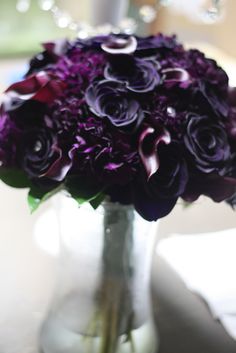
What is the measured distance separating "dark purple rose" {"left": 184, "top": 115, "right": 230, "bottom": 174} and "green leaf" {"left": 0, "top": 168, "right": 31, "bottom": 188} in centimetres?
16

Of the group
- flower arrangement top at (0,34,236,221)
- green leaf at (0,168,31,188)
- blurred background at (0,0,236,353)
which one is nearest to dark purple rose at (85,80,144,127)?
flower arrangement top at (0,34,236,221)

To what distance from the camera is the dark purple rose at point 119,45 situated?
559mm

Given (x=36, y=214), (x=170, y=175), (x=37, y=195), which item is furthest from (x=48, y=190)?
(x=36, y=214)

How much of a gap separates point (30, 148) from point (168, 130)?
0.44 ft

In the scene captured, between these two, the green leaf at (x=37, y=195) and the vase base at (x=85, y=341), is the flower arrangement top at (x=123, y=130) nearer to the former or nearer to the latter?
the green leaf at (x=37, y=195)

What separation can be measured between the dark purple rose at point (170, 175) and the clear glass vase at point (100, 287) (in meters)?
0.10

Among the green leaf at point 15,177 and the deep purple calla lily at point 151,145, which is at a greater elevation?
the deep purple calla lily at point 151,145

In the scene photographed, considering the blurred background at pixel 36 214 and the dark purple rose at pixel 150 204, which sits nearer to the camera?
the dark purple rose at pixel 150 204

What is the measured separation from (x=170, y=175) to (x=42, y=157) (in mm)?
122

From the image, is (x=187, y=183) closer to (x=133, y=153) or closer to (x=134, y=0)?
→ (x=133, y=153)

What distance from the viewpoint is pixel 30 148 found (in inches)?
21.1

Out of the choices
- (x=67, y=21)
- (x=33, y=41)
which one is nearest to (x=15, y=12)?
(x=33, y=41)

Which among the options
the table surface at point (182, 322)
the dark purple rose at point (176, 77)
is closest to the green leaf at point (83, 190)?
the dark purple rose at point (176, 77)

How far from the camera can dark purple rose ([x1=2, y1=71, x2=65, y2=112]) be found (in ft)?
1.76
